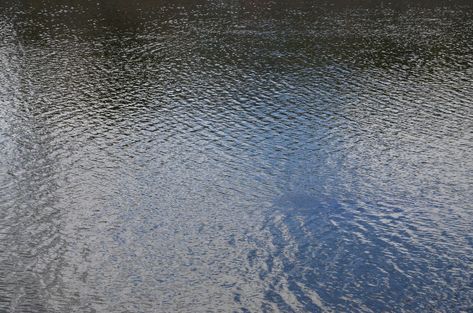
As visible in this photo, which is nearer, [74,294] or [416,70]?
[74,294]

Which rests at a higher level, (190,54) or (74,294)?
(74,294)

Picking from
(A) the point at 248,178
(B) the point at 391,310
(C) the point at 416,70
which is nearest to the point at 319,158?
(A) the point at 248,178

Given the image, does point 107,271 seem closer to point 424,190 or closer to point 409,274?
point 409,274

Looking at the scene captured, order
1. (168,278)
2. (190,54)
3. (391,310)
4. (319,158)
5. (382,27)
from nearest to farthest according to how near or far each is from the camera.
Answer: (391,310) < (168,278) < (319,158) < (190,54) < (382,27)

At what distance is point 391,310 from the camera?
24.3 meters

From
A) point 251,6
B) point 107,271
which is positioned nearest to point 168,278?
point 107,271

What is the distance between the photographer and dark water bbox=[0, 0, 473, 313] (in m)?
25.7

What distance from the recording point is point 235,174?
3612 cm

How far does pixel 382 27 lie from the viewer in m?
75.4

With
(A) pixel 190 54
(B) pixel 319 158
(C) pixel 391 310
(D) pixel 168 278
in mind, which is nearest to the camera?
(C) pixel 391 310

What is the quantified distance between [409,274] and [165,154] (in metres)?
17.7

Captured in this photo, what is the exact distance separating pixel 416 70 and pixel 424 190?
26.0 meters

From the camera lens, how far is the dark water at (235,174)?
25.7 m

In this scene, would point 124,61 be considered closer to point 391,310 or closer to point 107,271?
point 107,271
